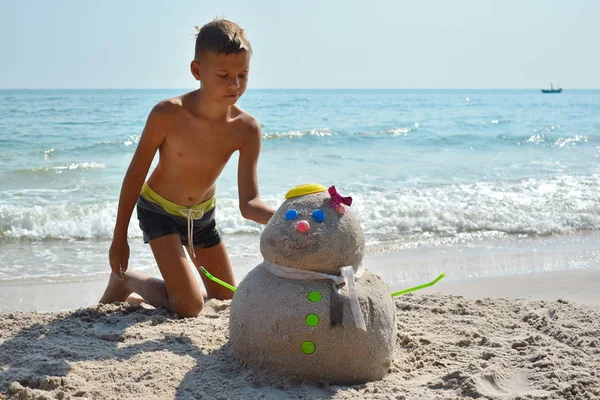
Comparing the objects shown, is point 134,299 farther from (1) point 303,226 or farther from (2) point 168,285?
(1) point 303,226

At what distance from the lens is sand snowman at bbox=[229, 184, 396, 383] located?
279 cm

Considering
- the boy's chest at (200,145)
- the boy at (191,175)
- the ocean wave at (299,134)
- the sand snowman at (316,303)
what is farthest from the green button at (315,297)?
the ocean wave at (299,134)

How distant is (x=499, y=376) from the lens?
2975 mm

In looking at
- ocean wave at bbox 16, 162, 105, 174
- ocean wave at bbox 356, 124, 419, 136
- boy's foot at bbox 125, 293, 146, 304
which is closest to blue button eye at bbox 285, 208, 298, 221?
boy's foot at bbox 125, 293, 146, 304

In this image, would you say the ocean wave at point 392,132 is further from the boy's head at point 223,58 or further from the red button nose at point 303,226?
the red button nose at point 303,226

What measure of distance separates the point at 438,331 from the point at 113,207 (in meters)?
5.24

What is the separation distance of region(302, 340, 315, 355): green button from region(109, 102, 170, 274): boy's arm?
57.1 inches

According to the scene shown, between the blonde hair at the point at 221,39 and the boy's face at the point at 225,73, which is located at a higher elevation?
the blonde hair at the point at 221,39

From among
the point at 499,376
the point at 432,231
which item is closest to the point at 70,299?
the point at 499,376

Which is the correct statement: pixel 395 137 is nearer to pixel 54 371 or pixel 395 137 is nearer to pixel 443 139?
pixel 443 139

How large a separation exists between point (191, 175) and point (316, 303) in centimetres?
166

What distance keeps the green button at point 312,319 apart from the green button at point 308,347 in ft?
0.27

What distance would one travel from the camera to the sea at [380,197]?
5.93m

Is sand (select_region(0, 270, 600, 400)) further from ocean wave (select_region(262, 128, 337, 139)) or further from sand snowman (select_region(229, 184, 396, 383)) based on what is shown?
ocean wave (select_region(262, 128, 337, 139))
